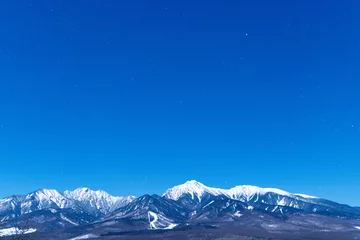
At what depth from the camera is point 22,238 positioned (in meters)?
58.7
